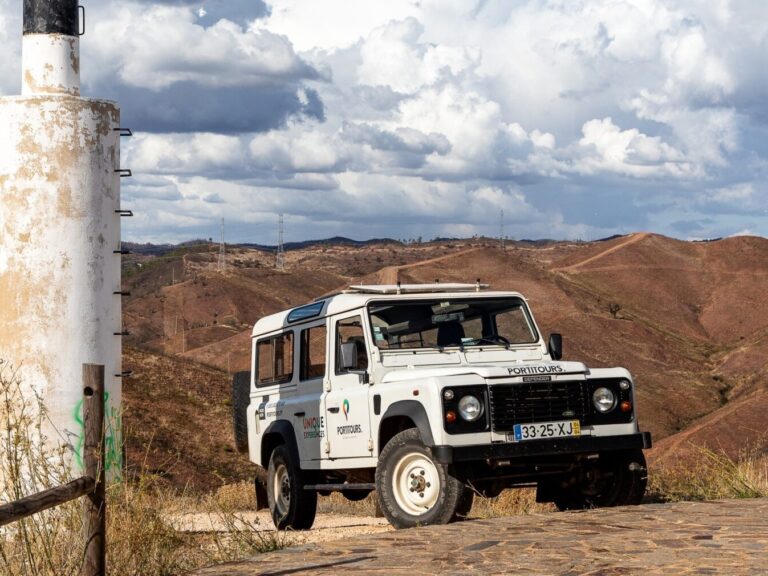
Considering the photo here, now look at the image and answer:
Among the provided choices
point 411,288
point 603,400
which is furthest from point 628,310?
point 603,400

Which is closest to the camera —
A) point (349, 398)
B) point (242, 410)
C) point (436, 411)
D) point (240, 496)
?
point (436, 411)

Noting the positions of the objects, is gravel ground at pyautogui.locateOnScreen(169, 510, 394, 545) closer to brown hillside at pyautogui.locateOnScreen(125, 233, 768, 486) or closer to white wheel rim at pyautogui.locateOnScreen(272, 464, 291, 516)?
white wheel rim at pyautogui.locateOnScreen(272, 464, 291, 516)

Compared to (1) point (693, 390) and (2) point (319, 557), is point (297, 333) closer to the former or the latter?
(2) point (319, 557)

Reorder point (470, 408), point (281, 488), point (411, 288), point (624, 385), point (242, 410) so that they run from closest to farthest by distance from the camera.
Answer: point (470, 408), point (624, 385), point (411, 288), point (281, 488), point (242, 410)

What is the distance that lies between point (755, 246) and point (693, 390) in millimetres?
28380

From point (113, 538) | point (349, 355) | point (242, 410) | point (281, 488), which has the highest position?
point (349, 355)

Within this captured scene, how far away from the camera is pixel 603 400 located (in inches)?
461

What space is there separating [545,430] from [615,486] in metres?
1.24

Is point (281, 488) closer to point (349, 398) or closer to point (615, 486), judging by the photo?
point (349, 398)

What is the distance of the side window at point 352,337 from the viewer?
1240 cm

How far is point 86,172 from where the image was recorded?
15.0m

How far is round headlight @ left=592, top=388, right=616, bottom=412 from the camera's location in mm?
11664

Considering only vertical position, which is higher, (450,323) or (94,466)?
(450,323)

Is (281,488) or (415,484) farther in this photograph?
(281,488)
